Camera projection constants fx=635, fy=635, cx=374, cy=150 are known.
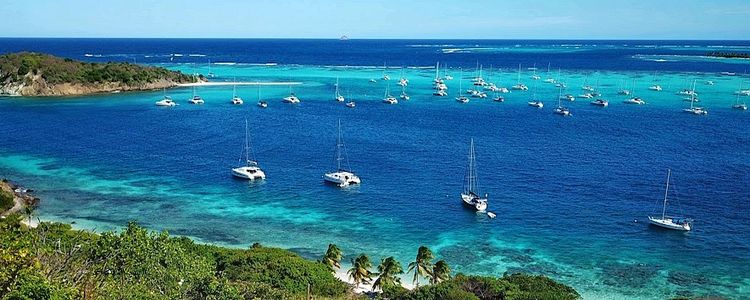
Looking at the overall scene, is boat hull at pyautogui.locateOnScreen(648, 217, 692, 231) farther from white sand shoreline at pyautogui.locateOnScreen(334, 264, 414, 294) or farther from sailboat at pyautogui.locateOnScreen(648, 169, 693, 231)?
white sand shoreline at pyautogui.locateOnScreen(334, 264, 414, 294)

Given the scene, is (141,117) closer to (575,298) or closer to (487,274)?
(487,274)

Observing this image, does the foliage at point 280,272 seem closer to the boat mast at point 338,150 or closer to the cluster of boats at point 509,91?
the boat mast at point 338,150

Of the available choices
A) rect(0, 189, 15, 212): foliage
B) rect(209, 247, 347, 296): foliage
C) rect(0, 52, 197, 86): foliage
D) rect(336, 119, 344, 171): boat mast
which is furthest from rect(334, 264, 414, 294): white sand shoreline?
rect(0, 52, 197, 86): foliage

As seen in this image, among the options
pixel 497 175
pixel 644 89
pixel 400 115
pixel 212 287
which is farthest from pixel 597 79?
pixel 212 287

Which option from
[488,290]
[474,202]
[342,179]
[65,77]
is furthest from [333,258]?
[65,77]

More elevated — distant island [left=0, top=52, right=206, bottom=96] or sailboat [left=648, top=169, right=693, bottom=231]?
distant island [left=0, top=52, right=206, bottom=96]

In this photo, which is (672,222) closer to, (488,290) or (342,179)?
(488,290)

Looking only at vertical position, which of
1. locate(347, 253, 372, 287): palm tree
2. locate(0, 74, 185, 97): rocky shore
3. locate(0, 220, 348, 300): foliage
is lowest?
locate(347, 253, 372, 287): palm tree

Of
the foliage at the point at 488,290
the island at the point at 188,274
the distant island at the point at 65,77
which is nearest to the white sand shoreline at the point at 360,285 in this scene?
the island at the point at 188,274
